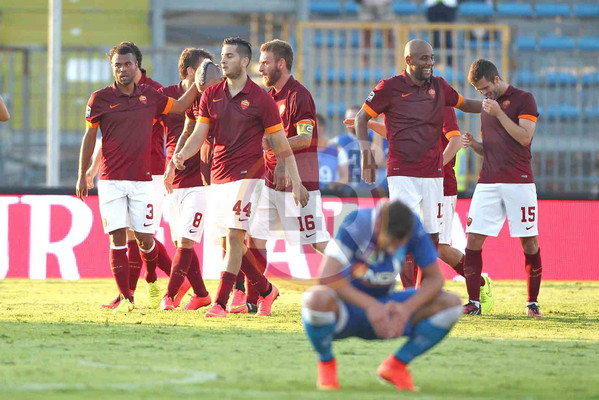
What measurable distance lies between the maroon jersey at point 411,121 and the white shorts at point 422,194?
0.05 meters

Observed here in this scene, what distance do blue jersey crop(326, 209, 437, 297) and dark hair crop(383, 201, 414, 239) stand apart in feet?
0.41

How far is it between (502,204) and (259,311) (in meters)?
2.39

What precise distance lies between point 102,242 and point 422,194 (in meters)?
5.53

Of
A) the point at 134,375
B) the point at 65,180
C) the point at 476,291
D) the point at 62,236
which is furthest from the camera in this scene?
the point at 65,180

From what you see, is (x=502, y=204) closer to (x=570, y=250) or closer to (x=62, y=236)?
(x=570, y=250)

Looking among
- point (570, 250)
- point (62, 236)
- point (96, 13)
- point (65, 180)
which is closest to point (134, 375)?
point (62, 236)

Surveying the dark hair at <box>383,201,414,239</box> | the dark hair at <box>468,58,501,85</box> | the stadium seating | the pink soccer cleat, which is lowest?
the pink soccer cleat

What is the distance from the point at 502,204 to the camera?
10086 millimetres

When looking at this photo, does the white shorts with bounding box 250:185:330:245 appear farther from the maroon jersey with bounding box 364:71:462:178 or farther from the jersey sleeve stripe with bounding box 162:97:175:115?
the jersey sleeve stripe with bounding box 162:97:175:115

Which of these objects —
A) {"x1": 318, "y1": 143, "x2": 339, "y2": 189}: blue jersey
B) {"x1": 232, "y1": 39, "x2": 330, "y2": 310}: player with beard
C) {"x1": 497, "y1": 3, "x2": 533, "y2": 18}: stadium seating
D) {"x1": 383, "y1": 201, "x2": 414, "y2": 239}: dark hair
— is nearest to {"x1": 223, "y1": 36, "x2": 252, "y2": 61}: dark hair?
{"x1": 232, "y1": 39, "x2": 330, "y2": 310}: player with beard

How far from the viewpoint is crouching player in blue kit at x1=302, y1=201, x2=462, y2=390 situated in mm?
5580

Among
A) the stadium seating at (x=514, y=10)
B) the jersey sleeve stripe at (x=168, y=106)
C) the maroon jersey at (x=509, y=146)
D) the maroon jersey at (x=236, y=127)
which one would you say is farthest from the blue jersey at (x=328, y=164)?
the stadium seating at (x=514, y=10)

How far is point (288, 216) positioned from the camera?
386 inches

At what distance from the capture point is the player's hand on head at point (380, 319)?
5.64 m
